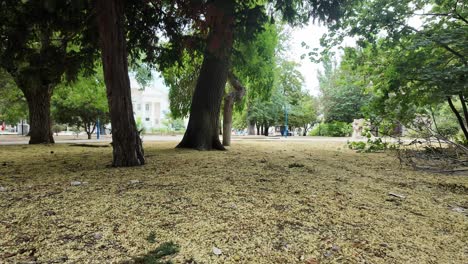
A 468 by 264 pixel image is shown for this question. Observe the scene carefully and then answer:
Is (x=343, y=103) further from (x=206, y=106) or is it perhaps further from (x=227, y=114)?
(x=206, y=106)

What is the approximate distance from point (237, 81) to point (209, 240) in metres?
8.56

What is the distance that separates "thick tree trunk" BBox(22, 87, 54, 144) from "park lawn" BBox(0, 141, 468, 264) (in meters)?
7.99

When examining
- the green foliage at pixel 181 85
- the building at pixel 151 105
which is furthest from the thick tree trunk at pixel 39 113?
the building at pixel 151 105

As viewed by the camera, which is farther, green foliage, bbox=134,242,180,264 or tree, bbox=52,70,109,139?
tree, bbox=52,70,109,139

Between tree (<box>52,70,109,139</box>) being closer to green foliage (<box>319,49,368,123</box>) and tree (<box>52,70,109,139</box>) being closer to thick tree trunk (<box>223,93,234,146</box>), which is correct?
thick tree trunk (<box>223,93,234,146</box>)

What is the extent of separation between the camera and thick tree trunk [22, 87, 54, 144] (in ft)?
32.4

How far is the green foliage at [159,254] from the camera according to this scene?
146 cm

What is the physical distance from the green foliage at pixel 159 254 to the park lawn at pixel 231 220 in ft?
0.11

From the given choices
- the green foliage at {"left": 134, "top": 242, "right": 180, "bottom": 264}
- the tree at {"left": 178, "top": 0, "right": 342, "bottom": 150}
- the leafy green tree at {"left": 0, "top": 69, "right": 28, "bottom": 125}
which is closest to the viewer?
the green foliage at {"left": 134, "top": 242, "right": 180, "bottom": 264}

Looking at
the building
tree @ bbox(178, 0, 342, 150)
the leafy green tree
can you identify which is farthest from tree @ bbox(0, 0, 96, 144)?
the building

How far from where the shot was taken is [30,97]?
32.5 feet

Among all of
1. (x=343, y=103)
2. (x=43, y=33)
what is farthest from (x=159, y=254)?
(x=343, y=103)

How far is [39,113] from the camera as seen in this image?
32.9 ft

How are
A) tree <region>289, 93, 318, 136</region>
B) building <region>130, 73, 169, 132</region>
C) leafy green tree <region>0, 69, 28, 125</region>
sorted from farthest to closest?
building <region>130, 73, 169, 132</region> → tree <region>289, 93, 318, 136</region> → leafy green tree <region>0, 69, 28, 125</region>
